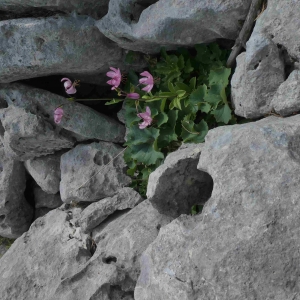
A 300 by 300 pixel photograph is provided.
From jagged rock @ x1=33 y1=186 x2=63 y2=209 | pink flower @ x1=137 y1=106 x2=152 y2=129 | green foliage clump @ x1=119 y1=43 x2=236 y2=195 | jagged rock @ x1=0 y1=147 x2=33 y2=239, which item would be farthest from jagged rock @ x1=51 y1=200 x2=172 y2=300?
jagged rock @ x1=0 y1=147 x2=33 y2=239

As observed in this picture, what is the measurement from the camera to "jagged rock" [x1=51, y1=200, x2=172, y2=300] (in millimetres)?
2670

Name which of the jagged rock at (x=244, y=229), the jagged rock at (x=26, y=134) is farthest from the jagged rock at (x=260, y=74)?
the jagged rock at (x=26, y=134)

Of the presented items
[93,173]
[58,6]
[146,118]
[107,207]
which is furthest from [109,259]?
[58,6]

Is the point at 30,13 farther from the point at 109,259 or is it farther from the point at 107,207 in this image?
the point at 109,259

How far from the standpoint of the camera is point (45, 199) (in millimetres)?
4098

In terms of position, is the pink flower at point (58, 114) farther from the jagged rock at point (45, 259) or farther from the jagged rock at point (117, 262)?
the jagged rock at point (117, 262)

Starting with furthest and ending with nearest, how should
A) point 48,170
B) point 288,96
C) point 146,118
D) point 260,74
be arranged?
point 48,170, point 146,118, point 260,74, point 288,96

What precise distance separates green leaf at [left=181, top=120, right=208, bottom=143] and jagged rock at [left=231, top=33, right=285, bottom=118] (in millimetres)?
482

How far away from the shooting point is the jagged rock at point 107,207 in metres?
3.20

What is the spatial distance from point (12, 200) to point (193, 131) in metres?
1.96

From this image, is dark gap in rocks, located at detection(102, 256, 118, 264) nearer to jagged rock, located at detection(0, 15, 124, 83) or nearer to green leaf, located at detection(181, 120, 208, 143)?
green leaf, located at detection(181, 120, 208, 143)

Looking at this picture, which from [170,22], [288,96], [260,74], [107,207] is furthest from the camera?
[107,207]

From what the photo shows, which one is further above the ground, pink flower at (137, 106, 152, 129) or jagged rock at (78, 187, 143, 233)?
pink flower at (137, 106, 152, 129)

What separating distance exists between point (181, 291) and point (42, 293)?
1.52 meters
